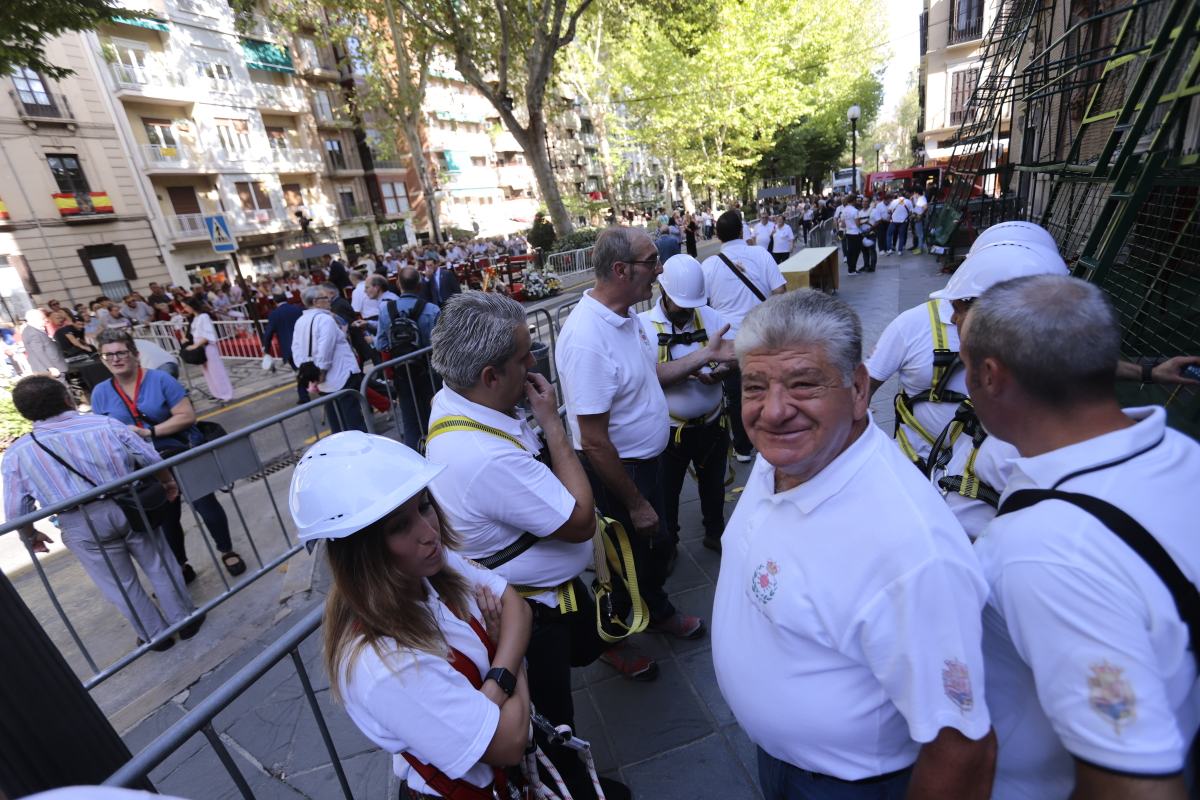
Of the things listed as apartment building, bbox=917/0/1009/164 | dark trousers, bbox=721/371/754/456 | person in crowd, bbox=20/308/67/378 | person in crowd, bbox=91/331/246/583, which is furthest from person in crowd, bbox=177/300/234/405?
apartment building, bbox=917/0/1009/164

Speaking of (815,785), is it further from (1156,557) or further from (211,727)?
(211,727)

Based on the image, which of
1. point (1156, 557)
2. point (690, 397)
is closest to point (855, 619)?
point (1156, 557)

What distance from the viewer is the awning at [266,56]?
2850 cm

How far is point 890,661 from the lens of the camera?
3.64 ft

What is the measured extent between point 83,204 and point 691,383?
28.8 meters

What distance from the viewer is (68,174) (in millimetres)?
22125

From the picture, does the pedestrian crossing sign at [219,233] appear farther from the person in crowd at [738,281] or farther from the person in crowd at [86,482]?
the person in crowd at [738,281]

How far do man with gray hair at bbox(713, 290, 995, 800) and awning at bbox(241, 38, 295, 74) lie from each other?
1432 inches

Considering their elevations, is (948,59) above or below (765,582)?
above

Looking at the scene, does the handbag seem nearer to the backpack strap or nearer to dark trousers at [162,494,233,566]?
dark trousers at [162,494,233,566]

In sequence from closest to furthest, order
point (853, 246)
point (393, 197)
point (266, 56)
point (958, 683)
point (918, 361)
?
point (958, 683), point (918, 361), point (853, 246), point (266, 56), point (393, 197)

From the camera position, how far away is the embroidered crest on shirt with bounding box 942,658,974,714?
1062 mm

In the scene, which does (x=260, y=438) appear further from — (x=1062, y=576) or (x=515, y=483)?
(x=1062, y=576)

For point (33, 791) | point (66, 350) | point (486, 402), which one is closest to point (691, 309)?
point (486, 402)
